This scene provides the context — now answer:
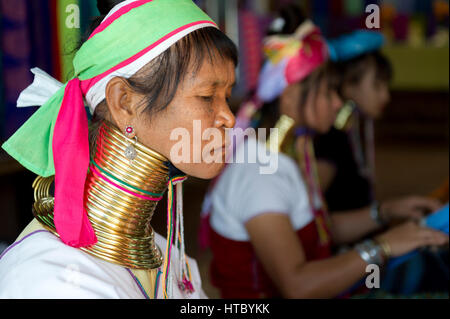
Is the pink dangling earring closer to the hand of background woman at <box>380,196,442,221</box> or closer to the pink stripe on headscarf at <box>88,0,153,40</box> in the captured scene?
the pink stripe on headscarf at <box>88,0,153,40</box>

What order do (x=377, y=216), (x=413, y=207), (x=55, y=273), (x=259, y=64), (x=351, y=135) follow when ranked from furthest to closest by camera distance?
(x=259, y=64)
(x=351, y=135)
(x=377, y=216)
(x=413, y=207)
(x=55, y=273)

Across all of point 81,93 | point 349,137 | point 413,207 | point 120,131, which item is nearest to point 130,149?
point 120,131

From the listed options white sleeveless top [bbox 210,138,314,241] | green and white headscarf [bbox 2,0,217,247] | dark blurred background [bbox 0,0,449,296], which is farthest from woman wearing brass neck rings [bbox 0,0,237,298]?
white sleeveless top [bbox 210,138,314,241]

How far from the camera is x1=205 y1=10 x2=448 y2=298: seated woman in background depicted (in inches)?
66.5

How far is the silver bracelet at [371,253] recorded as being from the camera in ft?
5.65

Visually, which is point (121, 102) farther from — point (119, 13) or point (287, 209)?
point (287, 209)

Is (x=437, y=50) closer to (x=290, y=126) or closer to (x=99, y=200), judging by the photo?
(x=290, y=126)

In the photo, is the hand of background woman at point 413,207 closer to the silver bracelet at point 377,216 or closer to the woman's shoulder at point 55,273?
the silver bracelet at point 377,216

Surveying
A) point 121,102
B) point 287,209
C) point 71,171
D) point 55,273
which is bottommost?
point 287,209

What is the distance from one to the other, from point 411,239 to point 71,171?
124cm

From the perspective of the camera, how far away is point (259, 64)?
4770 millimetres

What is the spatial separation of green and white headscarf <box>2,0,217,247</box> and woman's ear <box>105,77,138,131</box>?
19 millimetres

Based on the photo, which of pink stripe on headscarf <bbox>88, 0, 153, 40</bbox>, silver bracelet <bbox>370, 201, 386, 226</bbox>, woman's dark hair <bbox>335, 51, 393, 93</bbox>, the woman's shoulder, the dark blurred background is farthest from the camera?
woman's dark hair <bbox>335, 51, 393, 93</bbox>
